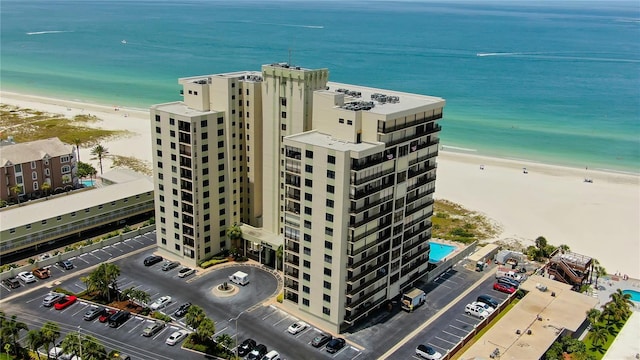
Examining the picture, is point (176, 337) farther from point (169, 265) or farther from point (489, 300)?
point (489, 300)

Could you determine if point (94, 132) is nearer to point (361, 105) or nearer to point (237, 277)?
point (237, 277)

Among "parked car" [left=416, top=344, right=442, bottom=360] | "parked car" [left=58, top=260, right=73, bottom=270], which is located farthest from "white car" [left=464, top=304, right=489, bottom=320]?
"parked car" [left=58, top=260, right=73, bottom=270]

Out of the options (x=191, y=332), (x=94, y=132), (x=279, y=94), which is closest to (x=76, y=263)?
(x=191, y=332)

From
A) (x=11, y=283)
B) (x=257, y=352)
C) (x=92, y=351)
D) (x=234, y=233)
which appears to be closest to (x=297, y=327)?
(x=257, y=352)

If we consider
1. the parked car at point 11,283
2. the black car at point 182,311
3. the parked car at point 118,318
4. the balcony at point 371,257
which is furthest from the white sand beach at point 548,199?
the parked car at point 118,318

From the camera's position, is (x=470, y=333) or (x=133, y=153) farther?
(x=133, y=153)

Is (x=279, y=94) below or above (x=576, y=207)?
Result: above

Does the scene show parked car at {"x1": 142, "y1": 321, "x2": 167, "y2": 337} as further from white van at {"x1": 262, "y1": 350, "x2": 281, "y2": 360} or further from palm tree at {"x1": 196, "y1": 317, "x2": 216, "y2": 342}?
white van at {"x1": 262, "y1": 350, "x2": 281, "y2": 360}
